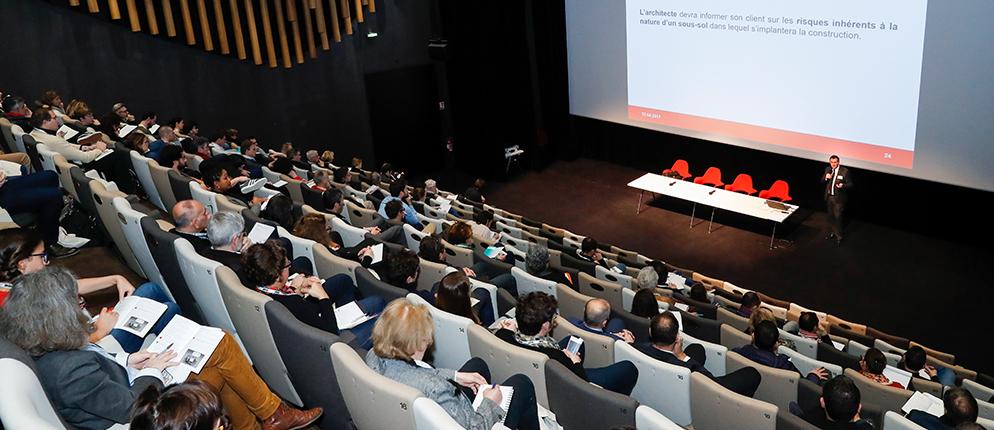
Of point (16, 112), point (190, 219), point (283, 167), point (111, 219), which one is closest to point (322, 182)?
point (283, 167)

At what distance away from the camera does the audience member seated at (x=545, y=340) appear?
4062 mm

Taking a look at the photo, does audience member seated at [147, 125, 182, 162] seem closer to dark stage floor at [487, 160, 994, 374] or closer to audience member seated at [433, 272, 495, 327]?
audience member seated at [433, 272, 495, 327]

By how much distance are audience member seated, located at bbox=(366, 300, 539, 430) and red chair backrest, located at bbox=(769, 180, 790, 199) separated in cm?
855

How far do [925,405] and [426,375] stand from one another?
3577 millimetres

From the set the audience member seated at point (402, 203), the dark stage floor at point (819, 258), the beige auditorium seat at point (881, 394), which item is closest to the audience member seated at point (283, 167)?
the audience member seated at point (402, 203)

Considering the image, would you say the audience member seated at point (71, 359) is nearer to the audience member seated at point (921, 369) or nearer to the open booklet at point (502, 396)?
the open booklet at point (502, 396)

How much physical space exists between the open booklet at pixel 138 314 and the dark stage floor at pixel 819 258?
7.24 m

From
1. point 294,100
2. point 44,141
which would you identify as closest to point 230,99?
point 294,100

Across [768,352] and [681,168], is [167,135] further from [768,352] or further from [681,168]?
[681,168]

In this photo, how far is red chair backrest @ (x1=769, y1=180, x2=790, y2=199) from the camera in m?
11.2

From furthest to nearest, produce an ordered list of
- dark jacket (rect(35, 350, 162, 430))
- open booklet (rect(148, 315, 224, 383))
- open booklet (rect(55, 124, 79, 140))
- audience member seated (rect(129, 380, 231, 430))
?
open booklet (rect(55, 124, 79, 140))
open booklet (rect(148, 315, 224, 383))
dark jacket (rect(35, 350, 162, 430))
audience member seated (rect(129, 380, 231, 430))

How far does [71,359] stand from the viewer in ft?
10.2

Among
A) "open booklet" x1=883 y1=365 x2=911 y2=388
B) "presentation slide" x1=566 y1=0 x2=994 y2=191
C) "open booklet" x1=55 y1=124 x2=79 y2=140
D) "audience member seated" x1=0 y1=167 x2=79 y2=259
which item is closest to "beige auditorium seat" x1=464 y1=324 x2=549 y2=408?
"open booklet" x1=883 y1=365 x2=911 y2=388

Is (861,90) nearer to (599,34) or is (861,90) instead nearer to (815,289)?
(815,289)
